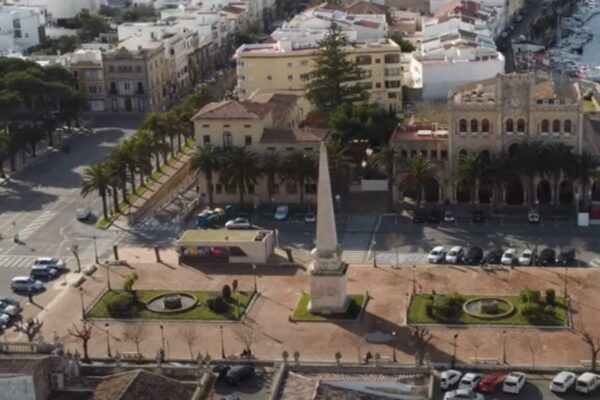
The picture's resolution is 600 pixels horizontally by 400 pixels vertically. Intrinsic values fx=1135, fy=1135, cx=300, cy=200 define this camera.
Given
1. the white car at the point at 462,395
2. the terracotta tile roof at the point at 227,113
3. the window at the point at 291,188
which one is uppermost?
the terracotta tile roof at the point at 227,113

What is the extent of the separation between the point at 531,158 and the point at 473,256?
1280cm

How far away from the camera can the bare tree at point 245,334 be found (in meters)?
66.1

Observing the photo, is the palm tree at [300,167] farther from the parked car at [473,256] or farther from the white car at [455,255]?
the parked car at [473,256]

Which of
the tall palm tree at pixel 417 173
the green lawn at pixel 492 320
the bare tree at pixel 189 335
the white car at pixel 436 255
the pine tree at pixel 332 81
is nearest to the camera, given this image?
the bare tree at pixel 189 335

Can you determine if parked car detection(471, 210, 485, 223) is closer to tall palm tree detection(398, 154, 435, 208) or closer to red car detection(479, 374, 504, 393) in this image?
tall palm tree detection(398, 154, 435, 208)

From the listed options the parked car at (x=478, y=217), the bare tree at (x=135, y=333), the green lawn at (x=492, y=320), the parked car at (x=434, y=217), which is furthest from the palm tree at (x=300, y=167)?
the bare tree at (x=135, y=333)

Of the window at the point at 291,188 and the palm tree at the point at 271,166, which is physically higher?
the palm tree at the point at 271,166

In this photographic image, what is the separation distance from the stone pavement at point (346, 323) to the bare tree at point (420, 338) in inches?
17.5

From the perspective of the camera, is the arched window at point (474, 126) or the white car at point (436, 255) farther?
the arched window at point (474, 126)

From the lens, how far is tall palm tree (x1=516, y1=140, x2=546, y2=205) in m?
88.3

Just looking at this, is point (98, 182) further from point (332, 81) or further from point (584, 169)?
point (584, 169)

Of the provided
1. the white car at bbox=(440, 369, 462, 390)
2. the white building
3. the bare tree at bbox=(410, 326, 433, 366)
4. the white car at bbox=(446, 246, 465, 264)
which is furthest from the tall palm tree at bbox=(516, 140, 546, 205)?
the white building

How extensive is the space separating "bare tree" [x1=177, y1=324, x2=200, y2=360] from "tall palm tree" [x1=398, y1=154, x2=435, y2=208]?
87.7ft

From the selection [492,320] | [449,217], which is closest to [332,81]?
[449,217]
